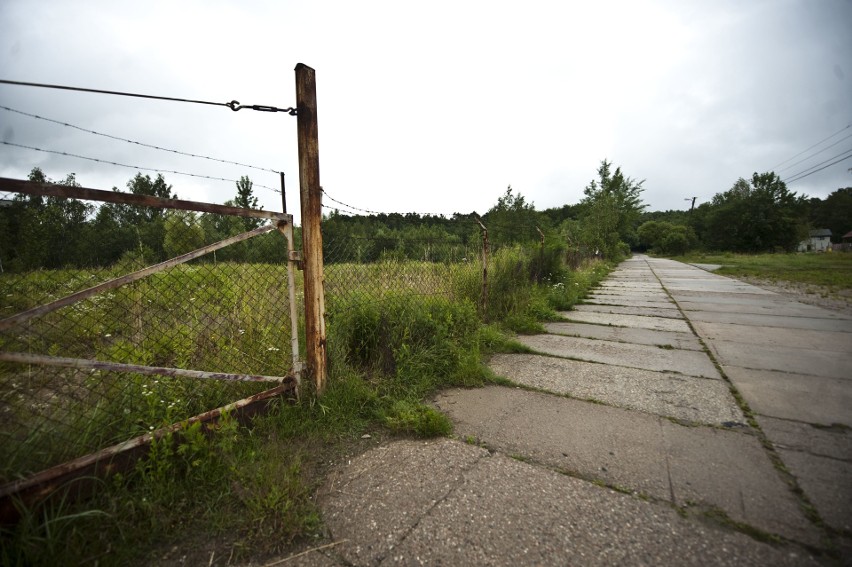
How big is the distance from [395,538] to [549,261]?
30.3 ft

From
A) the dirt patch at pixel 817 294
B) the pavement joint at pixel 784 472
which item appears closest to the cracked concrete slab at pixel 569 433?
the pavement joint at pixel 784 472

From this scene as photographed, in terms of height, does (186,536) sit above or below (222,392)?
below

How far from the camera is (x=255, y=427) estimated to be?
2.45 m

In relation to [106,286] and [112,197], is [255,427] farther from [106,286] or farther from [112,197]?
[112,197]

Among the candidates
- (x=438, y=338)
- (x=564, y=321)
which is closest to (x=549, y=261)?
(x=564, y=321)

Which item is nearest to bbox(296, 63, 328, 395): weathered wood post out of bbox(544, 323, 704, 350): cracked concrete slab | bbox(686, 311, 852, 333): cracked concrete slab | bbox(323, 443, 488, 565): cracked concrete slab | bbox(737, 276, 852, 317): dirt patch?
bbox(323, 443, 488, 565): cracked concrete slab

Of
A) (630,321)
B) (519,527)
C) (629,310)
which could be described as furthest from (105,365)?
(629,310)

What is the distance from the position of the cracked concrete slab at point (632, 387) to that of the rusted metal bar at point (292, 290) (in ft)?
7.20

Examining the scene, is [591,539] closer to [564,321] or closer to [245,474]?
[245,474]

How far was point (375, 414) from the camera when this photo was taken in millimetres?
A: 2848

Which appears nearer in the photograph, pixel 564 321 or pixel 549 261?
pixel 564 321

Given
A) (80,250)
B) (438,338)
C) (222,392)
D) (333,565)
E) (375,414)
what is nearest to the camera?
(333,565)

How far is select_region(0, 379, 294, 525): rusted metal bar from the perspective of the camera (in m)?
1.59

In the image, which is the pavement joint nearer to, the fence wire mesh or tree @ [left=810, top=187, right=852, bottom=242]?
the fence wire mesh
